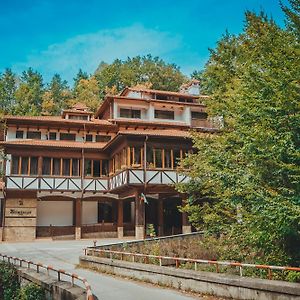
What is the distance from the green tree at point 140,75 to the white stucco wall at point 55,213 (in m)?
33.3

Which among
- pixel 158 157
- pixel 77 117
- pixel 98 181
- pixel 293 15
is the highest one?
pixel 77 117

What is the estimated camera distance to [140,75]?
68.6m

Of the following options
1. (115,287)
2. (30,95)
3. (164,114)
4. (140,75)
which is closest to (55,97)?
(30,95)

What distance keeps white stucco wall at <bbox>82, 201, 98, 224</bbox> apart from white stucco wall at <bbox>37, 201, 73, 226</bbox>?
3.52 feet

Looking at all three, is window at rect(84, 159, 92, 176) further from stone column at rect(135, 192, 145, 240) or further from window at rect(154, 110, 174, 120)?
window at rect(154, 110, 174, 120)

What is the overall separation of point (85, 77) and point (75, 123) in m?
54.7

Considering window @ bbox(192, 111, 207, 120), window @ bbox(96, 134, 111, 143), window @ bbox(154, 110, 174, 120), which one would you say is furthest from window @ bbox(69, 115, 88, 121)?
window @ bbox(192, 111, 207, 120)

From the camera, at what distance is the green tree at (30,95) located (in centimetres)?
5838

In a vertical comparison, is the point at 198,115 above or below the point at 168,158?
→ above

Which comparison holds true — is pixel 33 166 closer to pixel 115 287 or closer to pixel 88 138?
pixel 88 138

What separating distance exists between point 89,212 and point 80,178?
327 cm

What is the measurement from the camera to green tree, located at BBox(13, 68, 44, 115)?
192 ft

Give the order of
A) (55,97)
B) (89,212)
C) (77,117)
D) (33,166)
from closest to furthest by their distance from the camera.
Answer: (33,166), (89,212), (77,117), (55,97)

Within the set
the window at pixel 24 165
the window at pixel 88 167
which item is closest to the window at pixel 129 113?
the window at pixel 88 167
